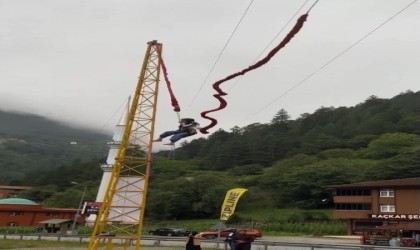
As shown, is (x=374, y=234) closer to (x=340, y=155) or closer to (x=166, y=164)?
(x=340, y=155)

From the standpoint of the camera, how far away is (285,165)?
107 meters

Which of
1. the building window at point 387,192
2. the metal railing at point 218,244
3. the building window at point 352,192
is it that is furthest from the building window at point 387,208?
the metal railing at point 218,244

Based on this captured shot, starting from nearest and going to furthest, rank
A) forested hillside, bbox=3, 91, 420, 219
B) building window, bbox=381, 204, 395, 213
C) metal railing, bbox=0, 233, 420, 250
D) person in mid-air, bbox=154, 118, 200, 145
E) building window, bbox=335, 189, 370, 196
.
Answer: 1. person in mid-air, bbox=154, 118, 200, 145
2. metal railing, bbox=0, 233, 420, 250
3. building window, bbox=381, 204, 395, 213
4. building window, bbox=335, 189, 370, 196
5. forested hillside, bbox=3, 91, 420, 219

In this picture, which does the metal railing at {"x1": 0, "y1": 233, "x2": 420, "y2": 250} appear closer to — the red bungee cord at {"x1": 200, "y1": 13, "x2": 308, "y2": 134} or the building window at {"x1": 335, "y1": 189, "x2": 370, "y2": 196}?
the red bungee cord at {"x1": 200, "y1": 13, "x2": 308, "y2": 134}

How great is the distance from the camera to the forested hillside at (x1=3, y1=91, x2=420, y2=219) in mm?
86062

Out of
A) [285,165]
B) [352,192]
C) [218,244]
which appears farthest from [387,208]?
[285,165]

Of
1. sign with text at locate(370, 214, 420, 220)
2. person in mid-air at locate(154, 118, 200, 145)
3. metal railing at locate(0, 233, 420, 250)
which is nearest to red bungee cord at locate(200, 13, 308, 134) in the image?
person in mid-air at locate(154, 118, 200, 145)

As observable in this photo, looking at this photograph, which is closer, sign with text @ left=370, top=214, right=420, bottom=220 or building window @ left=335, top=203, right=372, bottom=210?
sign with text @ left=370, top=214, right=420, bottom=220

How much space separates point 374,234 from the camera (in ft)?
140

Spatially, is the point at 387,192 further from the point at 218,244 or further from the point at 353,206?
the point at 218,244

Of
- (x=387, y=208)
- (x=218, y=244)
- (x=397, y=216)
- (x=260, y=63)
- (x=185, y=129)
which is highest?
(x=387, y=208)

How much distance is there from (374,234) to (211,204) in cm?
4361

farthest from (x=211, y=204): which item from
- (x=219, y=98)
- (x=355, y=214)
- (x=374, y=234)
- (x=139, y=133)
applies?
(x=219, y=98)

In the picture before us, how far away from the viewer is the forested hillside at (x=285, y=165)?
86062 mm
